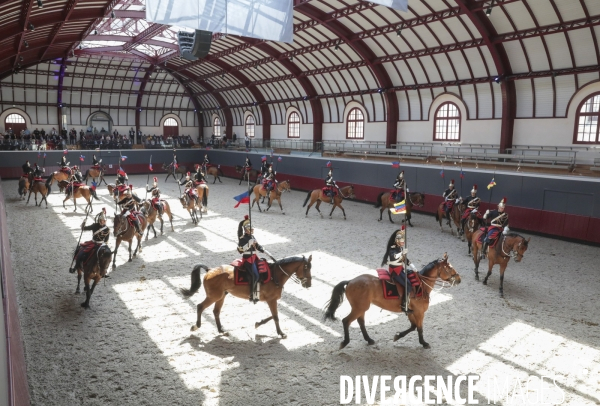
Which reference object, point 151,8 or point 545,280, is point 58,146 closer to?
point 151,8

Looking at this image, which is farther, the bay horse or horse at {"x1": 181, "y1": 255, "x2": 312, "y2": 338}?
horse at {"x1": 181, "y1": 255, "x2": 312, "y2": 338}

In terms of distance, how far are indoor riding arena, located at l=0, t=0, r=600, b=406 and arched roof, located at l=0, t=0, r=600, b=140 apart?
0.48 feet

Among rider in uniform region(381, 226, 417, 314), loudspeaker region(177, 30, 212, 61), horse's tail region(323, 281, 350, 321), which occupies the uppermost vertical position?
loudspeaker region(177, 30, 212, 61)

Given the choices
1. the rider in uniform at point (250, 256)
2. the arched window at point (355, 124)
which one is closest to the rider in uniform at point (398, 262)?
the rider in uniform at point (250, 256)

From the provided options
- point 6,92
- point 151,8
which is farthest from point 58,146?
point 151,8

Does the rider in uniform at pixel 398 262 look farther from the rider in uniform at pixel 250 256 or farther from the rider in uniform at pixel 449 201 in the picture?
the rider in uniform at pixel 449 201

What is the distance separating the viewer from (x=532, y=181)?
59.9ft

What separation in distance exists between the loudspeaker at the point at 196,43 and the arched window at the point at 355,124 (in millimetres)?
15203

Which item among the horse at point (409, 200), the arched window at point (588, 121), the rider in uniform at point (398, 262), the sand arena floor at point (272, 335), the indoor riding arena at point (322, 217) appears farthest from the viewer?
the arched window at point (588, 121)

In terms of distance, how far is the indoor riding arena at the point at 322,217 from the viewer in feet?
23.3

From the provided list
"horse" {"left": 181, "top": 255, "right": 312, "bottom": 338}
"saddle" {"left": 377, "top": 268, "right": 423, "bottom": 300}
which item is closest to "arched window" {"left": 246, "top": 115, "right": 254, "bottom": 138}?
"horse" {"left": 181, "top": 255, "right": 312, "bottom": 338}

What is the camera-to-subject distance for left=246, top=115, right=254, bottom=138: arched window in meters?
46.8

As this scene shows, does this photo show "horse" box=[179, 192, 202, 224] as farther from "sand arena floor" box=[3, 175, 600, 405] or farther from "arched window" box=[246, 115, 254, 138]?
"arched window" box=[246, 115, 254, 138]

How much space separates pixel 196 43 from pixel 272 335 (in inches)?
670
